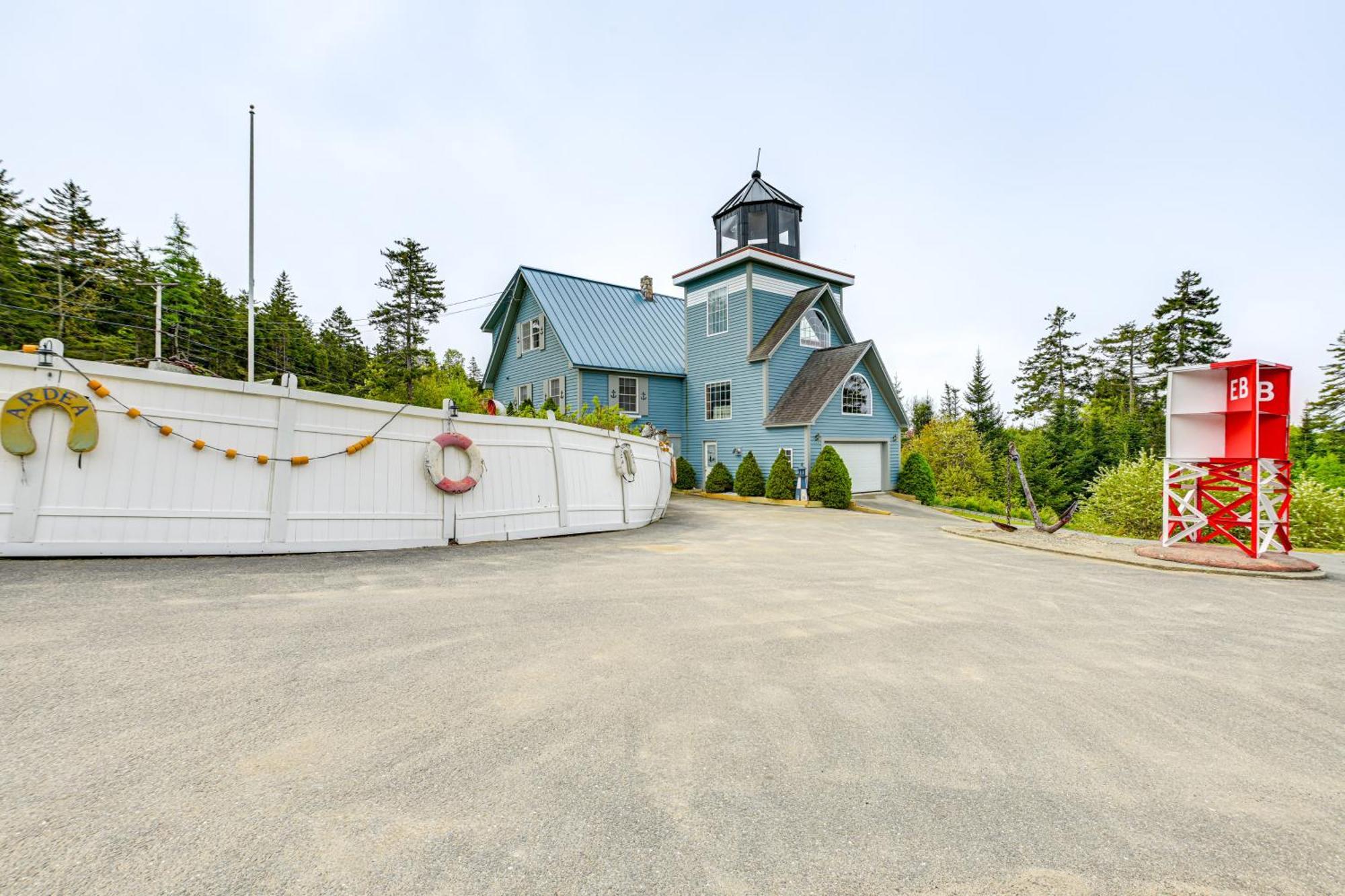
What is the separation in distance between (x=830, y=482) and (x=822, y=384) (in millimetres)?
4237

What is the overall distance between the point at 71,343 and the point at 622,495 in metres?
30.0

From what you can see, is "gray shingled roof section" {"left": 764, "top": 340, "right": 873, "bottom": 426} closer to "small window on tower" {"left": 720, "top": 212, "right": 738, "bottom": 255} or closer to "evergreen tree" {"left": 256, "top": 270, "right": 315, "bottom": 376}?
"small window on tower" {"left": 720, "top": 212, "right": 738, "bottom": 255}

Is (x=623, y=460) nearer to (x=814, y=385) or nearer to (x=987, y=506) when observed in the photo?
(x=814, y=385)

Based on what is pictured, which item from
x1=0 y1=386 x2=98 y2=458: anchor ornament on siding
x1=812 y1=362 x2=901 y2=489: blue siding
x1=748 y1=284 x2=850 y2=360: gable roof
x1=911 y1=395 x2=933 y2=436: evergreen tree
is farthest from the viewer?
x1=911 y1=395 x2=933 y2=436: evergreen tree

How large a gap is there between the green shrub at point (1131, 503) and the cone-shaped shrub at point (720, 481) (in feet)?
39.1

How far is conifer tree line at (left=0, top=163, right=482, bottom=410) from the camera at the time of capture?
26.4 m

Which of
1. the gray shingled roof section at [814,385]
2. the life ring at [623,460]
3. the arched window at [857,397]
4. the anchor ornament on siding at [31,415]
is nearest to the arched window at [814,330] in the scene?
the gray shingled roof section at [814,385]

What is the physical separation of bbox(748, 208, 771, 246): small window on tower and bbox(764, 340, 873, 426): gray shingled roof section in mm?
5683

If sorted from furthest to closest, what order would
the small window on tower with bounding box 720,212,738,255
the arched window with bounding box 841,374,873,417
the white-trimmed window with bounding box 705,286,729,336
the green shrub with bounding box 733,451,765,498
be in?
the small window on tower with bounding box 720,212,738,255
the white-trimmed window with bounding box 705,286,729,336
the arched window with bounding box 841,374,873,417
the green shrub with bounding box 733,451,765,498

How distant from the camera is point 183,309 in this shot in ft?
126

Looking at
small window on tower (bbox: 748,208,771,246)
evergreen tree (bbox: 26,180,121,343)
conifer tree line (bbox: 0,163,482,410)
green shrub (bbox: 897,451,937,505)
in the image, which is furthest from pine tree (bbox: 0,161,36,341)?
green shrub (bbox: 897,451,937,505)

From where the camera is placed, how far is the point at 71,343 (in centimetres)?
2588

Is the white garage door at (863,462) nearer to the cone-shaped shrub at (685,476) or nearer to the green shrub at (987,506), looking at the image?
the green shrub at (987,506)

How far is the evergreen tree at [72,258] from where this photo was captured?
2767 cm
